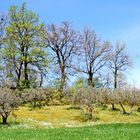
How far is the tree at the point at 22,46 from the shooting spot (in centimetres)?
6138

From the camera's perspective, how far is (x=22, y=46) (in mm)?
61688

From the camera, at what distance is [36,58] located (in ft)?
204

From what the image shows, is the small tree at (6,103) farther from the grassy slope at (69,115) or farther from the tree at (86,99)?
the tree at (86,99)

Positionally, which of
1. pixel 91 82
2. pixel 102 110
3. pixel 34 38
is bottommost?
pixel 102 110

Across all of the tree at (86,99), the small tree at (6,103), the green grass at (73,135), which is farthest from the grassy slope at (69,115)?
the green grass at (73,135)

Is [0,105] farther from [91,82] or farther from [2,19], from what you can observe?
[91,82]

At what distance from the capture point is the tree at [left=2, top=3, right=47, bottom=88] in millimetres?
61375

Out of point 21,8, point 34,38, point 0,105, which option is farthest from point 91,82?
point 0,105

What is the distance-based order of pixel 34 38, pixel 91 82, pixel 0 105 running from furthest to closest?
pixel 91 82
pixel 34 38
pixel 0 105

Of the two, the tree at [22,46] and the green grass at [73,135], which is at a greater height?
the tree at [22,46]

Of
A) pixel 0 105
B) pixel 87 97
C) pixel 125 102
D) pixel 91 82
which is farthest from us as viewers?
pixel 91 82

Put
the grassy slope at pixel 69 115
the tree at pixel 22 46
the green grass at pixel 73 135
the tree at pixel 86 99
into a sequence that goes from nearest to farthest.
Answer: the green grass at pixel 73 135, the grassy slope at pixel 69 115, the tree at pixel 86 99, the tree at pixel 22 46

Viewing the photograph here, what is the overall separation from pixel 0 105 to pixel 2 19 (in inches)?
1179

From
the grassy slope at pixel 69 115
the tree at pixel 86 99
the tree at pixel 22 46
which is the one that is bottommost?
the grassy slope at pixel 69 115
